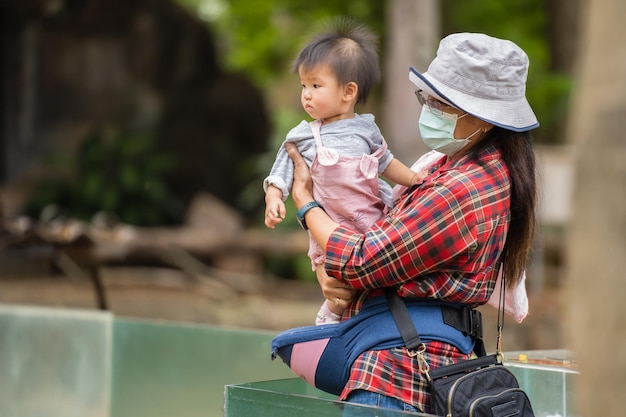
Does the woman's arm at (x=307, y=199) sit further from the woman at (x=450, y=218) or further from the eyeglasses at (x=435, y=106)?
the eyeglasses at (x=435, y=106)

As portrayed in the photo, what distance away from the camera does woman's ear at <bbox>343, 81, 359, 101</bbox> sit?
2.95 m

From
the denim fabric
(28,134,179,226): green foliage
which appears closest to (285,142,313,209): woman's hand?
the denim fabric

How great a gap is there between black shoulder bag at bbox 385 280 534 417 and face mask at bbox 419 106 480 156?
1.35ft

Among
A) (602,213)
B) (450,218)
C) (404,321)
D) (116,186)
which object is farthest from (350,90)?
(116,186)

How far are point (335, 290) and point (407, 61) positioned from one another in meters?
7.26

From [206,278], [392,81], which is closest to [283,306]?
[206,278]

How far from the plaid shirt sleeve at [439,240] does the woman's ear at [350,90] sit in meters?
0.35

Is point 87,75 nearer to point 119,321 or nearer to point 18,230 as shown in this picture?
point 18,230

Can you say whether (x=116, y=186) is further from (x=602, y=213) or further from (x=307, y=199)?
(x=602, y=213)

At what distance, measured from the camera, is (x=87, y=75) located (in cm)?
1622

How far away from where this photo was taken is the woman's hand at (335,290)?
9.31 ft

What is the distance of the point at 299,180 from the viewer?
2.92 meters

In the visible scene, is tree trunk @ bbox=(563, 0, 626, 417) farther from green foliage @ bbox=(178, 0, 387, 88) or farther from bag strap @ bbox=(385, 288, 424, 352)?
green foliage @ bbox=(178, 0, 387, 88)

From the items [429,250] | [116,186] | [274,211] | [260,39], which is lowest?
[429,250]
